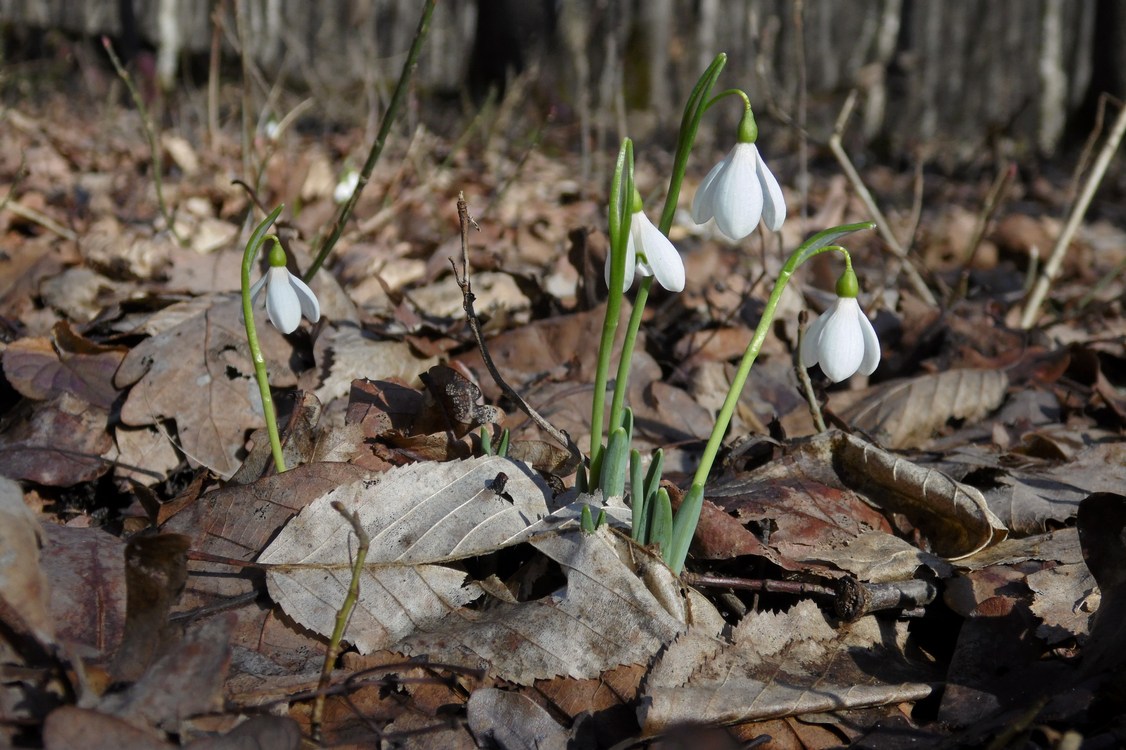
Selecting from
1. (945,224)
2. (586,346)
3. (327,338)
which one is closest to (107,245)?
(327,338)

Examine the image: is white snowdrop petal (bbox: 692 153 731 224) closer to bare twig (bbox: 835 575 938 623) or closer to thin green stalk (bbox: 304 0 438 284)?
bare twig (bbox: 835 575 938 623)

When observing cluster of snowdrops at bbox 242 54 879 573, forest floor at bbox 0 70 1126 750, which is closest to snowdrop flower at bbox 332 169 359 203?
forest floor at bbox 0 70 1126 750

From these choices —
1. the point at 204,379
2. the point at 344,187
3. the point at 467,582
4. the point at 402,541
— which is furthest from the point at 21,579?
the point at 344,187

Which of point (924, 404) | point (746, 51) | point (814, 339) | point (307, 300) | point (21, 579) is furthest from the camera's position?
point (746, 51)

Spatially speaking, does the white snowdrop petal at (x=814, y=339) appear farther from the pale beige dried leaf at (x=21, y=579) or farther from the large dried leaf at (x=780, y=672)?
the pale beige dried leaf at (x=21, y=579)

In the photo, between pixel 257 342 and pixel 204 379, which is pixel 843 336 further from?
pixel 204 379
